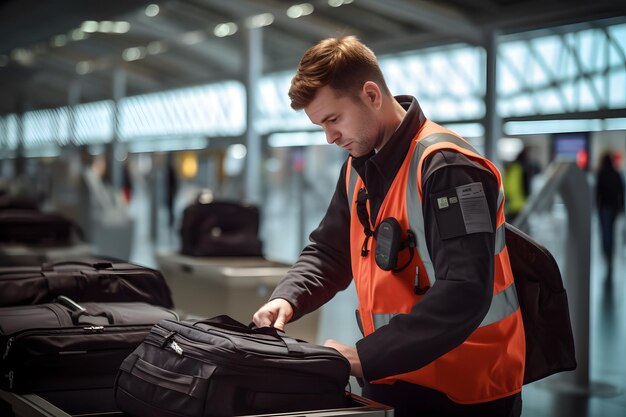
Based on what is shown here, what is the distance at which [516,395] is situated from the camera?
218 centimetres

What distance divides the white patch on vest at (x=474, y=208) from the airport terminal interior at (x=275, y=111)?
341 centimetres

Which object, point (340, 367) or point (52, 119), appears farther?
point (52, 119)

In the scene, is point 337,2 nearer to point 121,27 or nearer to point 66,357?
point 121,27

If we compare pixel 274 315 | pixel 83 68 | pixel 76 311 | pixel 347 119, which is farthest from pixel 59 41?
pixel 347 119

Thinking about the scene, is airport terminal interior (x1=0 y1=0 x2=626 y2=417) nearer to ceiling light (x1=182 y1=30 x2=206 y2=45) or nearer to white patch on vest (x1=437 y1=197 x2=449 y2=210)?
ceiling light (x1=182 y1=30 x2=206 y2=45)

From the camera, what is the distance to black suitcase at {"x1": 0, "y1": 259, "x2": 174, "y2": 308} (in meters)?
3.25

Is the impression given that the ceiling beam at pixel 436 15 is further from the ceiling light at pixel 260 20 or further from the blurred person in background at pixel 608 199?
the blurred person in background at pixel 608 199

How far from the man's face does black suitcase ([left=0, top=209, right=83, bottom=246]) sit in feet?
17.5

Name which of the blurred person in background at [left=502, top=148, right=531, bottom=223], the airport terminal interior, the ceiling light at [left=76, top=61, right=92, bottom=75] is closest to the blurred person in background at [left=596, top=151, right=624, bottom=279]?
the airport terminal interior

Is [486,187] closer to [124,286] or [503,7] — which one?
[124,286]

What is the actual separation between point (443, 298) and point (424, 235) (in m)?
0.19

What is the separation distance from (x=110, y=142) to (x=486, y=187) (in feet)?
49.6

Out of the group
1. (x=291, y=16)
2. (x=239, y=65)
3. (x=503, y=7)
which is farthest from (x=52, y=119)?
(x=503, y=7)

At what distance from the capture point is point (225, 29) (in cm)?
1130
